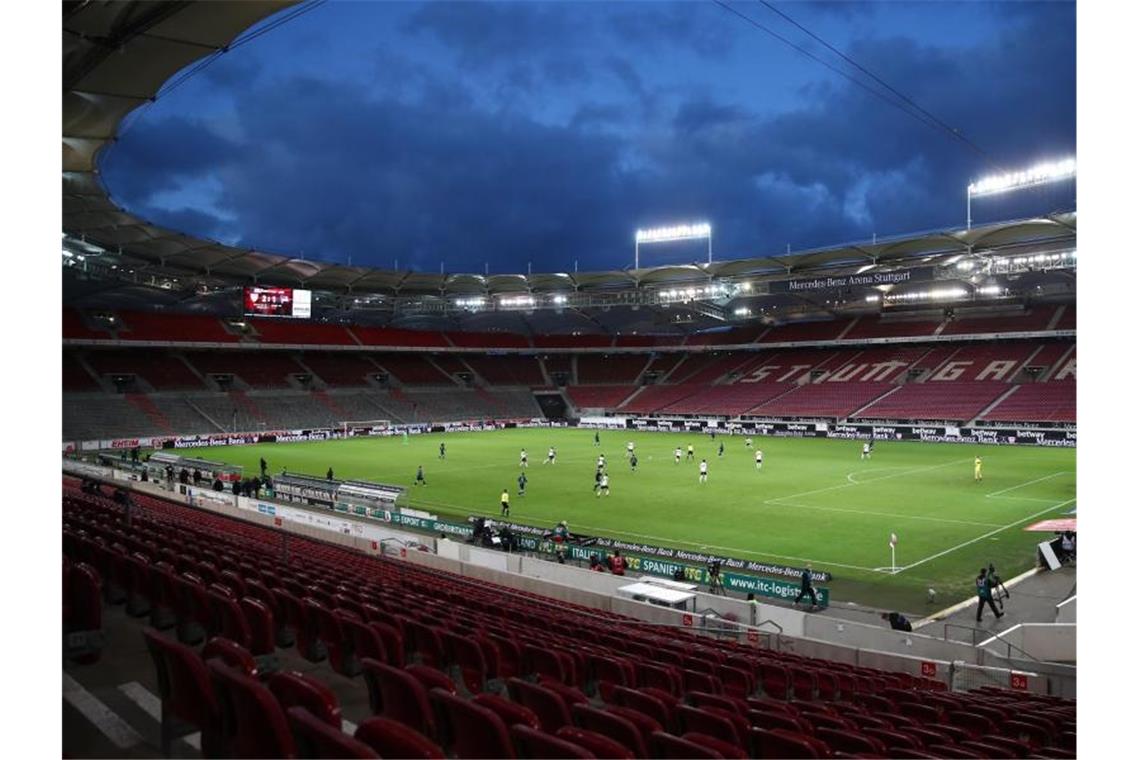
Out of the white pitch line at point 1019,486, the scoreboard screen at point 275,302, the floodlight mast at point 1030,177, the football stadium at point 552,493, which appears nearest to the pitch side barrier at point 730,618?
the football stadium at point 552,493

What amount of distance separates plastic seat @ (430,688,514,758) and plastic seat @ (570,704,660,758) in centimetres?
78

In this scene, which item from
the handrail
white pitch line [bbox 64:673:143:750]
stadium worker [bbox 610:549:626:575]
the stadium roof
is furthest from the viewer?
stadium worker [bbox 610:549:626:575]

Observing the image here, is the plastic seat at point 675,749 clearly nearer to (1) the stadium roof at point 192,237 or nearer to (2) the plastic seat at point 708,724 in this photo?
(2) the plastic seat at point 708,724

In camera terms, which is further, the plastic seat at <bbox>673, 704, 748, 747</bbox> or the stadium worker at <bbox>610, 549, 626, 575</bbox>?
the stadium worker at <bbox>610, 549, 626, 575</bbox>

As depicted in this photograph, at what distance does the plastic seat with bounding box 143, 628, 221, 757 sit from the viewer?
441cm

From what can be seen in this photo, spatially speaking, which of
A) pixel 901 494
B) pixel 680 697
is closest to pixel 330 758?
pixel 680 697

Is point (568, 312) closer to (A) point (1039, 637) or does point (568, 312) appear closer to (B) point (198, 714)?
(A) point (1039, 637)

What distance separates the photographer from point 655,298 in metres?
69.7

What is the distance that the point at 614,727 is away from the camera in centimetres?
469

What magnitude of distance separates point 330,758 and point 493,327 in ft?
296

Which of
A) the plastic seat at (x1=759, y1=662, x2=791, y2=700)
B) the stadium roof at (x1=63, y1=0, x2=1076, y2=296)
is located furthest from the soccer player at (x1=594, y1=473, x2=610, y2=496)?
the plastic seat at (x1=759, y1=662, x2=791, y2=700)

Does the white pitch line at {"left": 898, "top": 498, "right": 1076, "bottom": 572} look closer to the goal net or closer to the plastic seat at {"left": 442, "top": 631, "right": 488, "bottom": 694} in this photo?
the plastic seat at {"left": 442, "top": 631, "right": 488, "bottom": 694}

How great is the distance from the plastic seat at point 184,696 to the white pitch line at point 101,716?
0.34 meters

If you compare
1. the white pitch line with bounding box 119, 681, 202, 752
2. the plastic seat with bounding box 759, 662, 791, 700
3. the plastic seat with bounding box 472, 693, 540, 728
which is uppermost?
the plastic seat with bounding box 472, 693, 540, 728
